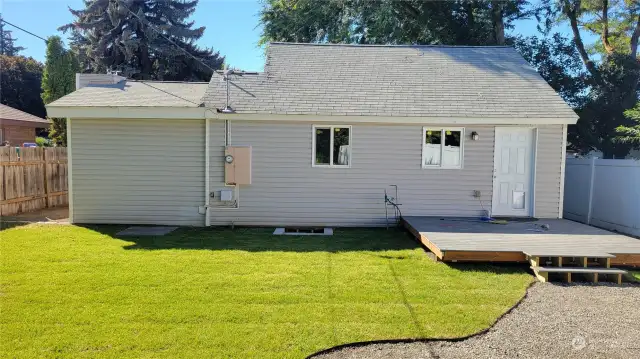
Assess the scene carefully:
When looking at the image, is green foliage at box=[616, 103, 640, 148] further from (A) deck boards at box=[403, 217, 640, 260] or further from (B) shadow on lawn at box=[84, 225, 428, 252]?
(B) shadow on lawn at box=[84, 225, 428, 252]

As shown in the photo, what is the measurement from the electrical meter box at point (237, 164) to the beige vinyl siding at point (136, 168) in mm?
635

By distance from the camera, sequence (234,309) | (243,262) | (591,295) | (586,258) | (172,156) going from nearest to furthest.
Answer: (234,309)
(591,295)
(586,258)
(243,262)
(172,156)

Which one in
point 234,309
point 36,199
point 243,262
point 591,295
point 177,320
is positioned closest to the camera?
point 177,320

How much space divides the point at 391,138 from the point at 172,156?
4.77 m

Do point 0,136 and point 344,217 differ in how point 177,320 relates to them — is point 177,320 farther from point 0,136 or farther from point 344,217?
point 0,136

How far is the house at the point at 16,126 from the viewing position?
1758cm

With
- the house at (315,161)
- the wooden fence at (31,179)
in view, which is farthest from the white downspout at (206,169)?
the wooden fence at (31,179)

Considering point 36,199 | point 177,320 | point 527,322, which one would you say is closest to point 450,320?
point 527,322

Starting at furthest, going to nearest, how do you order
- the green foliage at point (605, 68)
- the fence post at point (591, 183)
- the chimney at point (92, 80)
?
the green foliage at point (605, 68)
the chimney at point (92, 80)
the fence post at point (591, 183)

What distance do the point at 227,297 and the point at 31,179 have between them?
889cm

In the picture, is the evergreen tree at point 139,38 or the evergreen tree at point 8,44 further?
the evergreen tree at point 8,44

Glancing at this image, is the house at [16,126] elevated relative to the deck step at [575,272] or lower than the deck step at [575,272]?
elevated

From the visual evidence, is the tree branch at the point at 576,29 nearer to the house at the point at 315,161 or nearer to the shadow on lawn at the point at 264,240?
the house at the point at 315,161

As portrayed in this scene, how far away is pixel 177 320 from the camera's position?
154 inches
